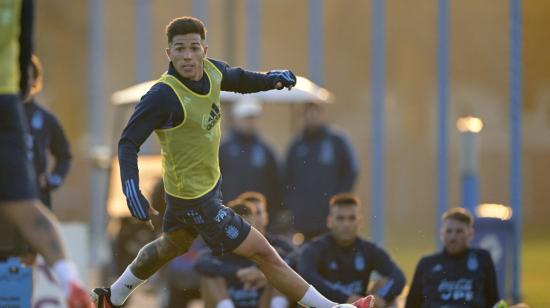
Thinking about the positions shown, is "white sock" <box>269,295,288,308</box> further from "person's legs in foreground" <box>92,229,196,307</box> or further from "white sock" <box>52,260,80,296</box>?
"white sock" <box>52,260,80,296</box>

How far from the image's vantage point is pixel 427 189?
27.2m

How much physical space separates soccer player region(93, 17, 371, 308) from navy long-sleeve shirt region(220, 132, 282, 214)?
5189 mm

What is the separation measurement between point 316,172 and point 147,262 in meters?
5.53

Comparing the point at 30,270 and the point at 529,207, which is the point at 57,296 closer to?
the point at 30,270

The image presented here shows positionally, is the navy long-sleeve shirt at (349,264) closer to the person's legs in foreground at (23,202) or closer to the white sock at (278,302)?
the white sock at (278,302)

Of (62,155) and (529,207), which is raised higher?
(62,155)

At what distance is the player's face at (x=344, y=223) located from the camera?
404 inches

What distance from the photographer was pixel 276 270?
836cm

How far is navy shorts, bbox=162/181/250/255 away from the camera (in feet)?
26.8

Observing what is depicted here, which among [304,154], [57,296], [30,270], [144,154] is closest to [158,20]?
[144,154]

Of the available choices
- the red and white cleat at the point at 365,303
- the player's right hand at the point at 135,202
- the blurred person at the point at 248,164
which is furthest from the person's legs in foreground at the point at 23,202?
the blurred person at the point at 248,164

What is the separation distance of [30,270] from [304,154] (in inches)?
185

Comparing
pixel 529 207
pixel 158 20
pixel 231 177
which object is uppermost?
pixel 158 20

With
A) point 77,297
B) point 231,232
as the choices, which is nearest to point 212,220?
point 231,232
